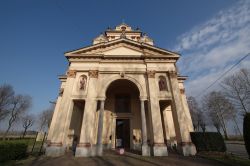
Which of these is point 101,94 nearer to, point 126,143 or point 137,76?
point 137,76

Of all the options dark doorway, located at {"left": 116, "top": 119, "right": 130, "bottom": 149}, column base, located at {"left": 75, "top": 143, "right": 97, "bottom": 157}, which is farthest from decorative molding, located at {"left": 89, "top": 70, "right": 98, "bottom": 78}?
dark doorway, located at {"left": 116, "top": 119, "right": 130, "bottom": 149}

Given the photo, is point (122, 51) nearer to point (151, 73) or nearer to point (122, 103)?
point (151, 73)

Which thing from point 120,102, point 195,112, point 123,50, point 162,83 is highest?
point 123,50

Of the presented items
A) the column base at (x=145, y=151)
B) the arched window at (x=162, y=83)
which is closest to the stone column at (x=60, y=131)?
the column base at (x=145, y=151)

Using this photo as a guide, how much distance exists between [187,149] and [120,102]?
378 inches

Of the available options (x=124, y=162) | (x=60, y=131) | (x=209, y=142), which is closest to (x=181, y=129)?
(x=209, y=142)

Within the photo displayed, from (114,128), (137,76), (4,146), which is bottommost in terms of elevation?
(4,146)

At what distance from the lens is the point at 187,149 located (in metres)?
12.8

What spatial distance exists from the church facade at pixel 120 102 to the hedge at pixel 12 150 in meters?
1.99

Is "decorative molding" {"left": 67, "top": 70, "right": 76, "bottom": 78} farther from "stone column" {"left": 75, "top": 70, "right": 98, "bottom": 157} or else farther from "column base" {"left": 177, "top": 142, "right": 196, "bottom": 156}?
"column base" {"left": 177, "top": 142, "right": 196, "bottom": 156}

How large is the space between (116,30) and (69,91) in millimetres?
15361

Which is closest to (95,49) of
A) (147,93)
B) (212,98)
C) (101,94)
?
(101,94)

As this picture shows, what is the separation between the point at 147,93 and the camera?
15.4 meters

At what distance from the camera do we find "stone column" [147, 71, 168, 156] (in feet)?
41.7
